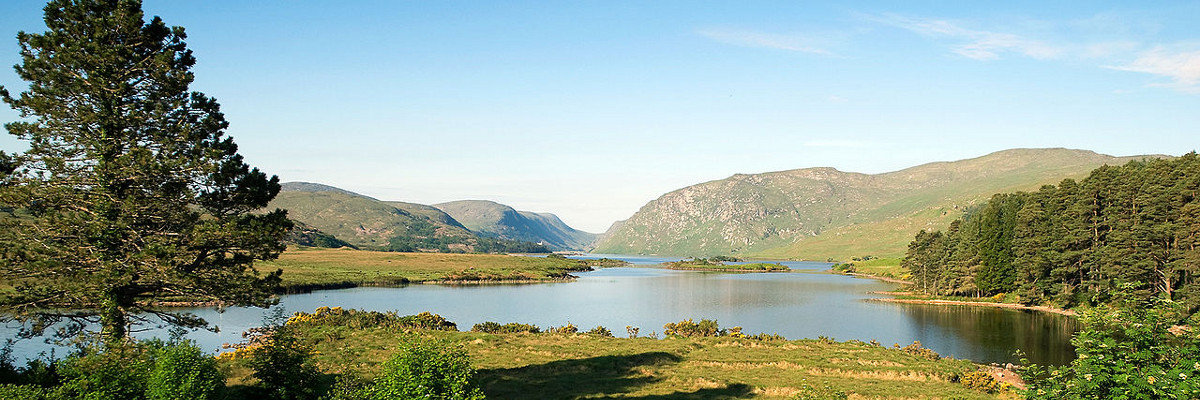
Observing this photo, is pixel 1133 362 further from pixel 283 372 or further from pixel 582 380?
pixel 283 372

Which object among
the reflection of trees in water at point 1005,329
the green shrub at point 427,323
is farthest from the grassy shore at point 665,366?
the reflection of trees in water at point 1005,329

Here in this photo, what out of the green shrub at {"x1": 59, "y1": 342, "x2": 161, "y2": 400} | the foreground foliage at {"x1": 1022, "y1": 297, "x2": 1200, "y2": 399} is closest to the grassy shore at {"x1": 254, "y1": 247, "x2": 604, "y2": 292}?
the green shrub at {"x1": 59, "y1": 342, "x2": 161, "y2": 400}

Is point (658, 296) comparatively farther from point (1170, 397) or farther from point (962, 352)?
point (1170, 397)

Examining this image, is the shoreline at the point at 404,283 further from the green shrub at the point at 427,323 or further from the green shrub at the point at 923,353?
the green shrub at the point at 923,353

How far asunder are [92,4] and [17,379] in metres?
12.9

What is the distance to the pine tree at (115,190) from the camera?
20.3m

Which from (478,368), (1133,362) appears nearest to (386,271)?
(478,368)

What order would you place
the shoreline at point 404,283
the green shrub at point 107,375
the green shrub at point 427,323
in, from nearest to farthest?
the green shrub at point 107,375
the green shrub at point 427,323
the shoreline at point 404,283

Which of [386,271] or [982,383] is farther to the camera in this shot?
[386,271]

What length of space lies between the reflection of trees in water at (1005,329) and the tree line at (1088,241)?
4844 millimetres

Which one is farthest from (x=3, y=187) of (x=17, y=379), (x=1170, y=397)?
(x=1170, y=397)

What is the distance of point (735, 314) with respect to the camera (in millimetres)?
74125

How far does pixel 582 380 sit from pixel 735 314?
48979 millimetres

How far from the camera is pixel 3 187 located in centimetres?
2003
